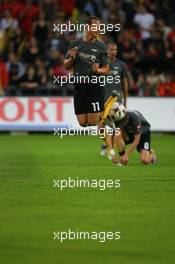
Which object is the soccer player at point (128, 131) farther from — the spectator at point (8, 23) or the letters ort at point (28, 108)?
the spectator at point (8, 23)

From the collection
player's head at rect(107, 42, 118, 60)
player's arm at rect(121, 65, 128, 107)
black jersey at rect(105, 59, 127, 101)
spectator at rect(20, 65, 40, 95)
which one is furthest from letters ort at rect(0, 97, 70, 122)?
player's head at rect(107, 42, 118, 60)

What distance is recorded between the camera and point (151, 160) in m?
17.1

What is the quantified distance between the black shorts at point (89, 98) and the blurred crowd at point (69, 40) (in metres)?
9.05

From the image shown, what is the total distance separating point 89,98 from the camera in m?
16.4

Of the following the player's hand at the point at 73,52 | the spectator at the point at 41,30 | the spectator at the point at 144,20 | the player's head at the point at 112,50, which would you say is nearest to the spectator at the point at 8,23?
the spectator at the point at 41,30

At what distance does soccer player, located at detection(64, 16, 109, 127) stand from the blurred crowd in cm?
907

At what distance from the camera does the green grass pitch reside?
29.9 ft

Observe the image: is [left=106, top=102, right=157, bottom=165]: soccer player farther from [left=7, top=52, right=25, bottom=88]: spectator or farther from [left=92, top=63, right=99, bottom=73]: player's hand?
[left=7, top=52, right=25, bottom=88]: spectator

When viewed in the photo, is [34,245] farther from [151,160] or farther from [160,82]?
[160,82]

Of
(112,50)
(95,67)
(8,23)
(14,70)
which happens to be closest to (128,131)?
(95,67)

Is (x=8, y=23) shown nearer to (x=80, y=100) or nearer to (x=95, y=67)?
Answer: (x=80, y=100)

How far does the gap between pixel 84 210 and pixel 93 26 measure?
4.87m

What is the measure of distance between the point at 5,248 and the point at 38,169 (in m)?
6.87

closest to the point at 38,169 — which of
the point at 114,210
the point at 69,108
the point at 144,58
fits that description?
the point at 114,210
